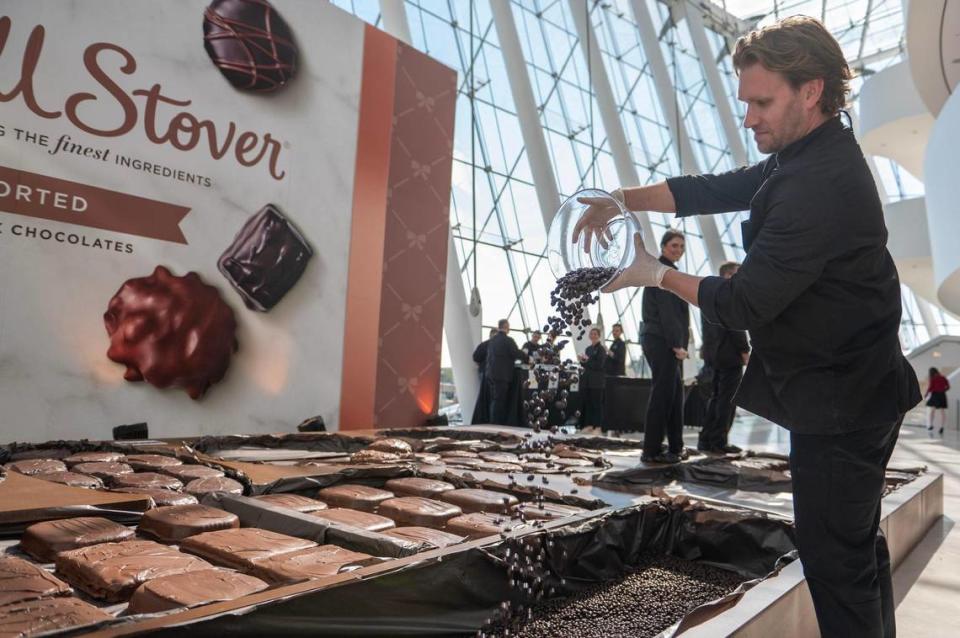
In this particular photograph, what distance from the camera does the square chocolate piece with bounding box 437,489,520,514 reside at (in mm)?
2649

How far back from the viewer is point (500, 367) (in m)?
7.80

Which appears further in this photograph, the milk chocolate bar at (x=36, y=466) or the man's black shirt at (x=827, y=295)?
the milk chocolate bar at (x=36, y=466)

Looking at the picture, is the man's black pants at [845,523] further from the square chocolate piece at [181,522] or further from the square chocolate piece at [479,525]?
the square chocolate piece at [181,522]

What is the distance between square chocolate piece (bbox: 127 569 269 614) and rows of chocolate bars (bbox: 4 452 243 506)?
0.96 m

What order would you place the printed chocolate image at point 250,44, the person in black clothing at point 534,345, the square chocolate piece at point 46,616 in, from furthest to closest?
the printed chocolate image at point 250,44 → the person in black clothing at point 534,345 → the square chocolate piece at point 46,616

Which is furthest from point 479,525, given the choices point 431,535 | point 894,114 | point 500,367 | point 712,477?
point 894,114

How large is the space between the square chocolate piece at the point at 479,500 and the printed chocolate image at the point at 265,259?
3554mm

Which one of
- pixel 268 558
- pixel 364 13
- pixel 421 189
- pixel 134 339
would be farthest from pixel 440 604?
pixel 364 13

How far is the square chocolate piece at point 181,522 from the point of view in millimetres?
2059

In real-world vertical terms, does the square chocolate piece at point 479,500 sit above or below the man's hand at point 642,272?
below

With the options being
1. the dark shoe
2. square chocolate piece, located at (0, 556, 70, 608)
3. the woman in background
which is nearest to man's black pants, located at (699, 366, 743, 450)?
the dark shoe

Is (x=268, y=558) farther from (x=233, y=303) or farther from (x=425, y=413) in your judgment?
(x=425, y=413)

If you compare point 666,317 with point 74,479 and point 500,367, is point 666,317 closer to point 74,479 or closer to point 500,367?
point 74,479

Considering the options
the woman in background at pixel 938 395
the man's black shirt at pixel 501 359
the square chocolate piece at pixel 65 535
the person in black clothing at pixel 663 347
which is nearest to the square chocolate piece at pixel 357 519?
the square chocolate piece at pixel 65 535
